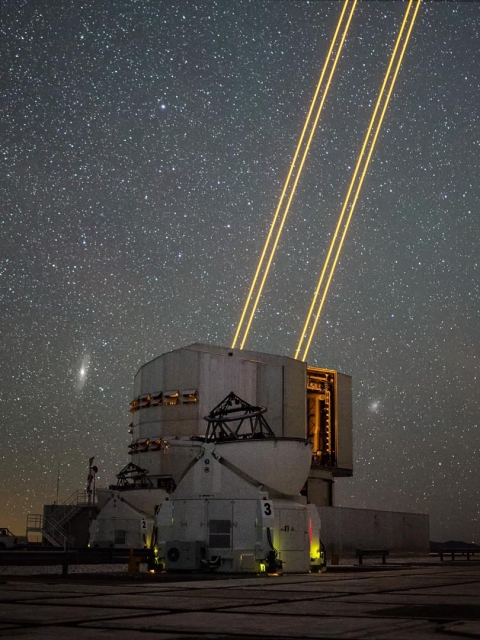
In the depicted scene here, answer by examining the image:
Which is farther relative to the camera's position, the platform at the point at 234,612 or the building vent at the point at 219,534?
the building vent at the point at 219,534

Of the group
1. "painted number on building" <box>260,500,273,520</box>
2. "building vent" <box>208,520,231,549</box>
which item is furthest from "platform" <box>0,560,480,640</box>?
"building vent" <box>208,520,231,549</box>

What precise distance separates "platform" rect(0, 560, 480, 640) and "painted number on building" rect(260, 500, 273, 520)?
1013cm

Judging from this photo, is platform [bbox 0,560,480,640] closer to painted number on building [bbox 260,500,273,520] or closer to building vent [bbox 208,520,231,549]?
painted number on building [bbox 260,500,273,520]

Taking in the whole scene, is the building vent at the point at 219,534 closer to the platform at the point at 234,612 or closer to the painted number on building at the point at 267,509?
the painted number on building at the point at 267,509

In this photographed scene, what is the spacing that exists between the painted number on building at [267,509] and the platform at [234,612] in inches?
399

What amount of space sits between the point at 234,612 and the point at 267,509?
680 inches

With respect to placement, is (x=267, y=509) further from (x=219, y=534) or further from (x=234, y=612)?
(x=234, y=612)

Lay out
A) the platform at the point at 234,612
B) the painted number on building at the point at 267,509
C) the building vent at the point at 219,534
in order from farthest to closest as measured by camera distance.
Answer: the building vent at the point at 219,534, the painted number on building at the point at 267,509, the platform at the point at 234,612

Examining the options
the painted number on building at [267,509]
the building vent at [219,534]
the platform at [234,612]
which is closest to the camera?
the platform at [234,612]

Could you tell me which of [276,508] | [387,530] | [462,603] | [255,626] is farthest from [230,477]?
[387,530]

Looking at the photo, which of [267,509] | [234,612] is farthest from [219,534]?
[234,612]

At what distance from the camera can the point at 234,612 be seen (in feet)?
41.3

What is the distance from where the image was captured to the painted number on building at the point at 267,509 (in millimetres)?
29547

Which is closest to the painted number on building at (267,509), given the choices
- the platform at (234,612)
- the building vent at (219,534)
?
the building vent at (219,534)
